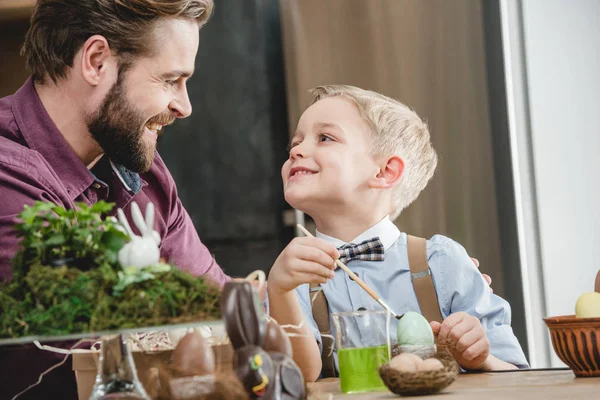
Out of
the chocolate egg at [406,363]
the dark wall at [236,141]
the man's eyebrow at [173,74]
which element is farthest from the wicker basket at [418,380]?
the dark wall at [236,141]

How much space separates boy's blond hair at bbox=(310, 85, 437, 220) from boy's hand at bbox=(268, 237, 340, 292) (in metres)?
0.63

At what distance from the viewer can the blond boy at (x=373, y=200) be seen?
157 centimetres

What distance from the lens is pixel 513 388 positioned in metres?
0.99

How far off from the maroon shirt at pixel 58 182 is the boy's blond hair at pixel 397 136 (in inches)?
20.1

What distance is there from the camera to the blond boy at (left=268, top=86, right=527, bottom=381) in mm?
1571

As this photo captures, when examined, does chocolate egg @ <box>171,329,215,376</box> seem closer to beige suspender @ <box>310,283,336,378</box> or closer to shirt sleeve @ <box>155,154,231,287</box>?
beige suspender @ <box>310,283,336,378</box>

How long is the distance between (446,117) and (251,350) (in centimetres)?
230

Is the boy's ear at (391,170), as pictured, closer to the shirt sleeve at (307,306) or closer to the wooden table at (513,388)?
the shirt sleeve at (307,306)

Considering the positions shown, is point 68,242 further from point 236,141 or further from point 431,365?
point 236,141

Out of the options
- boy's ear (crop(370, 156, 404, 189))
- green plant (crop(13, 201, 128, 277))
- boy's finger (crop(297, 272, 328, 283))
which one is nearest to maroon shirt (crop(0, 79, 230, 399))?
boy's finger (crop(297, 272, 328, 283))

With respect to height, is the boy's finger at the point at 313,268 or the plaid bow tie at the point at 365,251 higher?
the plaid bow tie at the point at 365,251

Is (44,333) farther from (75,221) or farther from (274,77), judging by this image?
(274,77)

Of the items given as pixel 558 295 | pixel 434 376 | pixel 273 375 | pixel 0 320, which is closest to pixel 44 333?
pixel 0 320

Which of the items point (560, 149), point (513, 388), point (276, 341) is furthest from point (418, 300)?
point (560, 149)
